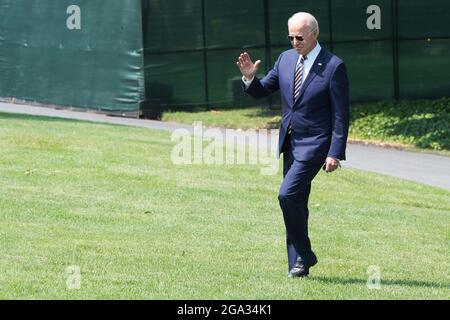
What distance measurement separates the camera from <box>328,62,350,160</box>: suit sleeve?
9164 mm

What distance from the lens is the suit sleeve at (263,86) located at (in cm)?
952

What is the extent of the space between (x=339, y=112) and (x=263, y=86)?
75cm

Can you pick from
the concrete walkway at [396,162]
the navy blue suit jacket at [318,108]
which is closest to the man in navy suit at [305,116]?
the navy blue suit jacket at [318,108]

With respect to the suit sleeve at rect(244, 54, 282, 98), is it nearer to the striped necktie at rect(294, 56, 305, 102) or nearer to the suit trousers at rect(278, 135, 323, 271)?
the striped necktie at rect(294, 56, 305, 102)

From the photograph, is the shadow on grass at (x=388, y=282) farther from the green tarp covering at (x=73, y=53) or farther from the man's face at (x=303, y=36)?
the green tarp covering at (x=73, y=53)

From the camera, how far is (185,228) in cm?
1200

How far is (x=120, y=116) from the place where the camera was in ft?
83.7

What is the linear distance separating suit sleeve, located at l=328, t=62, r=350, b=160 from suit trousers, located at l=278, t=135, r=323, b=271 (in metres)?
0.26

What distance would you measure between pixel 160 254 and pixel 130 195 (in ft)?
10.7

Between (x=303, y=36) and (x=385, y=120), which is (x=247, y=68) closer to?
(x=303, y=36)

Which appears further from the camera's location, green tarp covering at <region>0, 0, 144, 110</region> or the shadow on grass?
green tarp covering at <region>0, 0, 144, 110</region>

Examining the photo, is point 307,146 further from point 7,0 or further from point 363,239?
point 7,0

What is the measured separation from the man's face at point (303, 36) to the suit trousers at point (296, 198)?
77cm

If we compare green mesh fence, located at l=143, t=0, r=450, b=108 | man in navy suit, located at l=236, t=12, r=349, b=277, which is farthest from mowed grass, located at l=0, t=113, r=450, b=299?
green mesh fence, located at l=143, t=0, r=450, b=108
